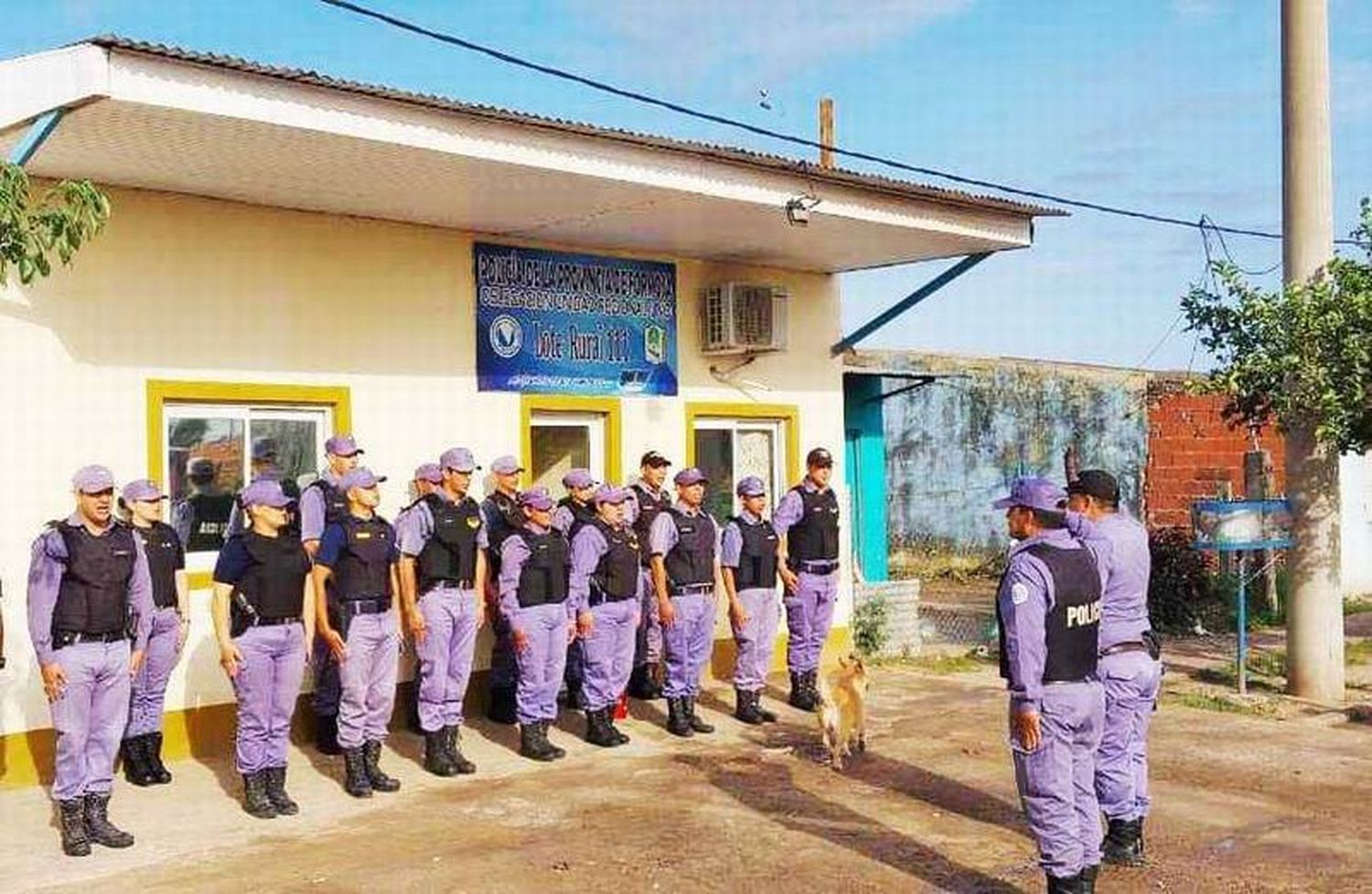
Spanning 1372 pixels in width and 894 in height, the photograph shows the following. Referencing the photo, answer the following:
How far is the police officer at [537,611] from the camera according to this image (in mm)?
9148

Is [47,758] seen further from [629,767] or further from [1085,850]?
[1085,850]

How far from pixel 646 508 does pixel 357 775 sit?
10.5ft

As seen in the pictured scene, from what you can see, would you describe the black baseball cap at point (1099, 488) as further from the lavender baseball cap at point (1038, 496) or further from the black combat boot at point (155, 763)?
the black combat boot at point (155, 763)

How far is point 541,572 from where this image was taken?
360 inches

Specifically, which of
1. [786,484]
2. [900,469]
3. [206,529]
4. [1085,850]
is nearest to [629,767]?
[206,529]

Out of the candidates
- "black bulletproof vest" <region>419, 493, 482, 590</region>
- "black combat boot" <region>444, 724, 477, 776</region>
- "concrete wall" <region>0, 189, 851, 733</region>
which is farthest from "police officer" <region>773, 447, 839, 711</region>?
"black combat boot" <region>444, 724, 477, 776</region>

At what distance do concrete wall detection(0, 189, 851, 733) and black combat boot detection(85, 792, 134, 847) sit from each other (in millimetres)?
1358

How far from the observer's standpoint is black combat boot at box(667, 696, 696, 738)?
1006cm

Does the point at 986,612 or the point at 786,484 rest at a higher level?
the point at 786,484

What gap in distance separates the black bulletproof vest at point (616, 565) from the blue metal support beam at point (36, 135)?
4088 millimetres

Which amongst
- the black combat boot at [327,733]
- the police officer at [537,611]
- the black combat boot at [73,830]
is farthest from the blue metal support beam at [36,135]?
the black combat boot at [327,733]

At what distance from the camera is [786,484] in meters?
13.1

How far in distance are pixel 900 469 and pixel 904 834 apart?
1560 centimetres

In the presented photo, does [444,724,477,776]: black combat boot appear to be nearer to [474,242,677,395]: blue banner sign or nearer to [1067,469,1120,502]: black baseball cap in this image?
[474,242,677,395]: blue banner sign
